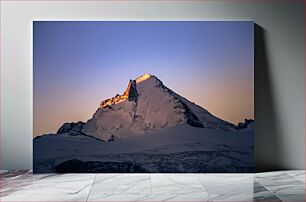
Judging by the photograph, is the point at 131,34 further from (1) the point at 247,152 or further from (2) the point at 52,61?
(1) the point at 247,152

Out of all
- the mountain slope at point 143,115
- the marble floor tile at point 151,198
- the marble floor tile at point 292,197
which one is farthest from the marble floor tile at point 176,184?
the marble floor tile at point 292,197

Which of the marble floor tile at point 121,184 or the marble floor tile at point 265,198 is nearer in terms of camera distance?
the marble floor tile at point 265,198

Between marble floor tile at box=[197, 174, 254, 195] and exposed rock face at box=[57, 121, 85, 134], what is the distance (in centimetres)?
135

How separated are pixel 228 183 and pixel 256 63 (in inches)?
55.9

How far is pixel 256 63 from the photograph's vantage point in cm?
559

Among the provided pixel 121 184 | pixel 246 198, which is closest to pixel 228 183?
pixel 246 198

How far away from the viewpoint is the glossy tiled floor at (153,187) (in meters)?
4.29

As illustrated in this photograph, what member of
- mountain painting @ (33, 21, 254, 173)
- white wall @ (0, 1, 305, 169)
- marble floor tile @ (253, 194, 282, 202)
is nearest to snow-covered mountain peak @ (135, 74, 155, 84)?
mountain painting @ (33, 21, 254, 173)

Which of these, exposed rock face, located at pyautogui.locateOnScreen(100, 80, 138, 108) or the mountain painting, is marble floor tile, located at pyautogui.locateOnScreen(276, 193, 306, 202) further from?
exposed rock face, located at pyautogui.locateOnScreen(100, 80, 138, 108)

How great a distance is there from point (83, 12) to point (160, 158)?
1.76 metres

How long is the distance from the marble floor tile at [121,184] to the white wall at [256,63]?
3.29 ft

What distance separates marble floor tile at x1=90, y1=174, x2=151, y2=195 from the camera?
14.9 feet

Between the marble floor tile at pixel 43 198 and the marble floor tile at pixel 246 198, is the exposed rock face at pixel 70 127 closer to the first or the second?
the marble floor tile at pixel 43 198

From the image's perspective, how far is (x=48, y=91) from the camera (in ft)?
17.9
